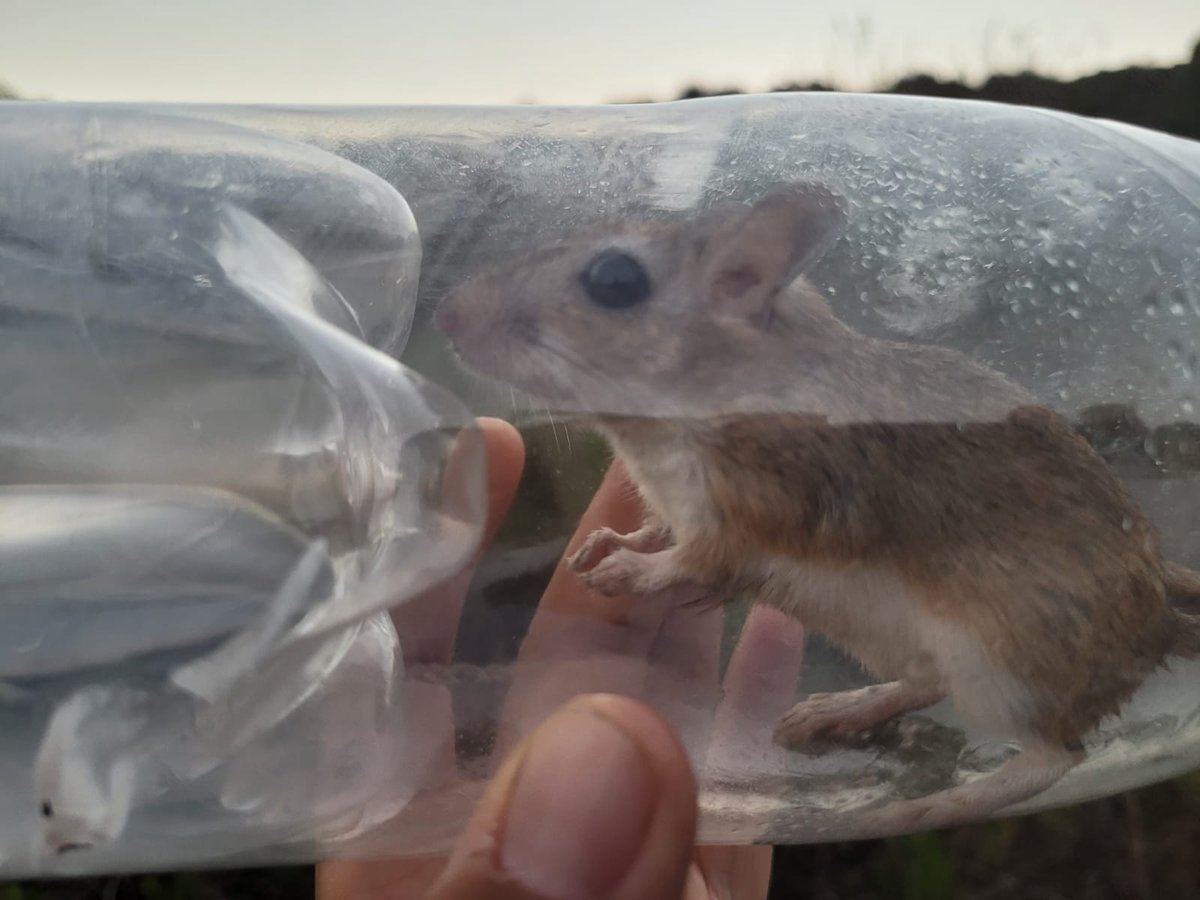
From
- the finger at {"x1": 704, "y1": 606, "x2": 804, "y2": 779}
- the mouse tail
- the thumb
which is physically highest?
the mouse tail

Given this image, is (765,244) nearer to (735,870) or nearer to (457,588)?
(457,588)

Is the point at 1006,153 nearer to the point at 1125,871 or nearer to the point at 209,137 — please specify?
the point at 209,137

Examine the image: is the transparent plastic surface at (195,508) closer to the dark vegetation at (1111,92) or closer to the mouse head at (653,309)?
the mouse head at (653,309)

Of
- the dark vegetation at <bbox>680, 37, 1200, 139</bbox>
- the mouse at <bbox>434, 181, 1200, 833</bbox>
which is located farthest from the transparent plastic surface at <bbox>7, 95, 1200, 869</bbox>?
the dark vegetation at <bbox>680, 37, 1200, 139</bbox>

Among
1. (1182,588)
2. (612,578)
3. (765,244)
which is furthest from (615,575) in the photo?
(1182,588)

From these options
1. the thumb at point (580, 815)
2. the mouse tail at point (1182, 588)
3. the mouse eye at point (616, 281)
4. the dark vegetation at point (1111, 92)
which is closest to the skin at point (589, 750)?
the thumb at point (580, 815)

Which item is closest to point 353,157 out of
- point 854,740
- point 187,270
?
point 187,270

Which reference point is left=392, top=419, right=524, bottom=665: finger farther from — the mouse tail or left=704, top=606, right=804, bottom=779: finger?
the mouse tail
